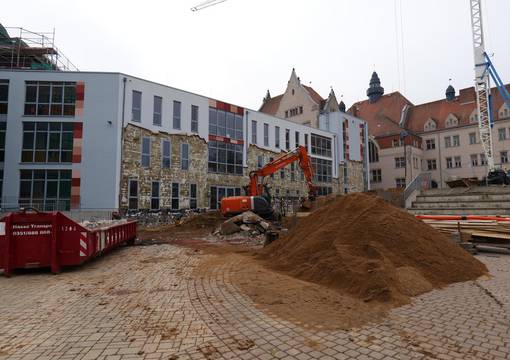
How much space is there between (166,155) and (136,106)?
4356mm

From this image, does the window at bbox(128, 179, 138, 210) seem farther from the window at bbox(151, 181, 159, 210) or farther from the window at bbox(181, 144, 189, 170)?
the window at bbox(181, 144, 189, 170)

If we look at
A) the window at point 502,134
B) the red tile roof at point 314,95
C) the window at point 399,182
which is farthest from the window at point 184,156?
the window at point 502,134

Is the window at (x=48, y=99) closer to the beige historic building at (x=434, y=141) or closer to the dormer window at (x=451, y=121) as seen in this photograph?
the beige historic building at (x=434, y=141)

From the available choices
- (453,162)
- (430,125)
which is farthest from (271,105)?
(453,162)

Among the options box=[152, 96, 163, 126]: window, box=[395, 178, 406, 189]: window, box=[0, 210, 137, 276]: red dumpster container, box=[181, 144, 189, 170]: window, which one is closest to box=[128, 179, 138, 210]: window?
box=[181, 144, 189, 170]: window

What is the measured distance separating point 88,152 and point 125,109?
13.4 feet

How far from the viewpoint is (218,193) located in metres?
29.6

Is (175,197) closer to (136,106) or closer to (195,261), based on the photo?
(136,106)

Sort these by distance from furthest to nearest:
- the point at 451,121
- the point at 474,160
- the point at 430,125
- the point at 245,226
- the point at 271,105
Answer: the point at 271,105 < the point at 430,125 < the point at 451,121 < the point at 474,160 < the point at 245,226

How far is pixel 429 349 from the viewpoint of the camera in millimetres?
3949

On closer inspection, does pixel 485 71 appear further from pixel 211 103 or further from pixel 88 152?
pixel 88 152

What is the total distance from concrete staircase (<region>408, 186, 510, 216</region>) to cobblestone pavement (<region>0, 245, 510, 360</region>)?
12.3 meters

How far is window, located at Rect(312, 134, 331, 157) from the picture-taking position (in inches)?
1564

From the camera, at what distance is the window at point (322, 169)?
39.5m
